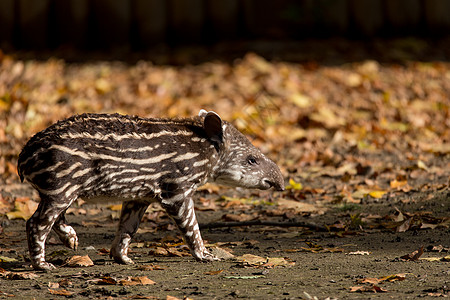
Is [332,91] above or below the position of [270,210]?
above

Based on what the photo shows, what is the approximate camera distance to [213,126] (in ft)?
22.7

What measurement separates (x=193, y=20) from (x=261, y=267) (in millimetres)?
10971

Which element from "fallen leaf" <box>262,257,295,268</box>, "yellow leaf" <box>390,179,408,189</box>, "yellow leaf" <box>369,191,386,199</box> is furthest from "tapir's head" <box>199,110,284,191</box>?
"yellow leaf" <box>390,179,408,189</box>

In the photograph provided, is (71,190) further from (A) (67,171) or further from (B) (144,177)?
(B) (144,177)

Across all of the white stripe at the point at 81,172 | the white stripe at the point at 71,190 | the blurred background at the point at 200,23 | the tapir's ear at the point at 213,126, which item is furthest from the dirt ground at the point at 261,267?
the blurred background at the point at 200,23

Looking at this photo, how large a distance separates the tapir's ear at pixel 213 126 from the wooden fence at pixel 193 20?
31.2 ft

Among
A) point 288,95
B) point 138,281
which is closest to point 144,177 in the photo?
point 138,281

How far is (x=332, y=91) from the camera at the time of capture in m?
13.9

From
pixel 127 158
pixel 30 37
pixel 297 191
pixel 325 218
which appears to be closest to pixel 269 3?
pixel 30 37

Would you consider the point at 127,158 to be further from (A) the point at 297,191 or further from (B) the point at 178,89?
(B) the point at 178,89

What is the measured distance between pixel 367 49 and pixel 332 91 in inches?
106

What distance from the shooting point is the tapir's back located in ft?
19.7

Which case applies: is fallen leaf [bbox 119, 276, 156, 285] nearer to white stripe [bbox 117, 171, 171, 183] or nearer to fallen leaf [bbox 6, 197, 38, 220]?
white stripe [bbox 117, 171, 171, 183]

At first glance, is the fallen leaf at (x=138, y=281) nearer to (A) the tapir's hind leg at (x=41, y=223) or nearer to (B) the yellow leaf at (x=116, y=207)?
(A) the tapir's hind leg at (x=41, y=223)
